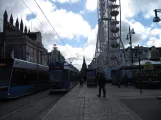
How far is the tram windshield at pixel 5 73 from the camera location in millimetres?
21609

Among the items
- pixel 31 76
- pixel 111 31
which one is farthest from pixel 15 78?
pixel 111 31

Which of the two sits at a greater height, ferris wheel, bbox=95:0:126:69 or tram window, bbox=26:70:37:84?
ferris wheel, bbox=95:0:126:69

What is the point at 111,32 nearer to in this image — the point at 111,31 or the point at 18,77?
the point at 111,31

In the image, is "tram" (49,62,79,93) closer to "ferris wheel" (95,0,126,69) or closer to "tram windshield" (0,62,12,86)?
"tram windshield" (0,62,12,86)

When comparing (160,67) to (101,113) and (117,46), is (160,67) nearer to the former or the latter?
(101,113)

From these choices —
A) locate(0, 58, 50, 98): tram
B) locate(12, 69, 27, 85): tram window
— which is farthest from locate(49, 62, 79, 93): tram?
locate(12, 69, 27, 85): tram window

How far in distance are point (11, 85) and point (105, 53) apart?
Answer: 219 ft

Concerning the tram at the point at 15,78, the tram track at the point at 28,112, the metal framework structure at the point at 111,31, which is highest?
the metal framework structure at the point at 111,31

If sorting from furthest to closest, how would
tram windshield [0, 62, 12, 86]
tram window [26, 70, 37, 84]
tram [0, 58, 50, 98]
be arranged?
tram window [26, 70, 37, 84]
tram windshield [0, 62, 12, 86]
tram [0, 58, 50, 98]

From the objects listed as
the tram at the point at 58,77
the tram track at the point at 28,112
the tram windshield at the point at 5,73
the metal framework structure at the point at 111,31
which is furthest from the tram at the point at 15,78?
the metal framework structure at the point at 111,31

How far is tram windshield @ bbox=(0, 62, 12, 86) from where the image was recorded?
2161 centimetres

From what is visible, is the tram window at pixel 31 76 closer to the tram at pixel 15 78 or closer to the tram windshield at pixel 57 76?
the tram at pixel 15 78

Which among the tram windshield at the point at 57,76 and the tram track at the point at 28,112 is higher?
the tram windshield at the point at 57,76

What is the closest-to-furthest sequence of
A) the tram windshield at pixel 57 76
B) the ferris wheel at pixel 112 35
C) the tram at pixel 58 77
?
the tram at pixel 58 77 → the tram windshield at pixel 57 76 → the ferris wheel at pixel 112 35
